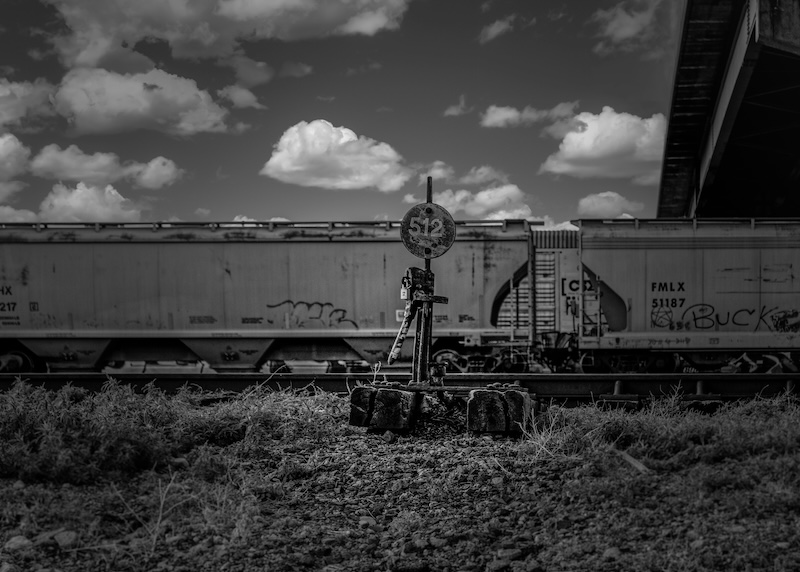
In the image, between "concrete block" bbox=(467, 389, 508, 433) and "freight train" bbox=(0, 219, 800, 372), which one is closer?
"concrete block" bbox=(467, 389, 508, 433)

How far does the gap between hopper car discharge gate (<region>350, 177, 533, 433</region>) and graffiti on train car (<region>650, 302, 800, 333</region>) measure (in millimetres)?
6736

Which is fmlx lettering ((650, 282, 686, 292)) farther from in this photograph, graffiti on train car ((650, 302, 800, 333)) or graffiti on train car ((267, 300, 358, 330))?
graffiti on train car ((267, 300, 358, 330))

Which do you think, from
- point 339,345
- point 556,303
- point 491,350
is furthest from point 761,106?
point 339,345

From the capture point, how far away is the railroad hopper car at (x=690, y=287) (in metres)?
13.1

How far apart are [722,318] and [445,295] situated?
5.53 metres

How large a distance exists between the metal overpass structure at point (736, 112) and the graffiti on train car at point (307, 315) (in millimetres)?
9827

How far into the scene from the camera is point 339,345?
13719mm

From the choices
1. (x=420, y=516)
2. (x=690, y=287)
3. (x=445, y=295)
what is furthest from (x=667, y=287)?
(x=420, y=516)

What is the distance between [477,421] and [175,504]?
11.3 ft

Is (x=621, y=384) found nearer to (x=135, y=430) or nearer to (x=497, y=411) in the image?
(x=497, y=411)

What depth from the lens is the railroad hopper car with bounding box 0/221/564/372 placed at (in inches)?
520

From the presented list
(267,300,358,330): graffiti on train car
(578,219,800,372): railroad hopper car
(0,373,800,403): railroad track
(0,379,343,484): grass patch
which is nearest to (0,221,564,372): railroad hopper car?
(267,300,358,330): graffiti on train car

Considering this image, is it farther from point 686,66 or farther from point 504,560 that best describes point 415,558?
point 686,66

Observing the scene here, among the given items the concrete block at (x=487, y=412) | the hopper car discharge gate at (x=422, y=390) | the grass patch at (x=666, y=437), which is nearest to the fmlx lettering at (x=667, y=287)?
the grass patch at (x=666, y=437)
